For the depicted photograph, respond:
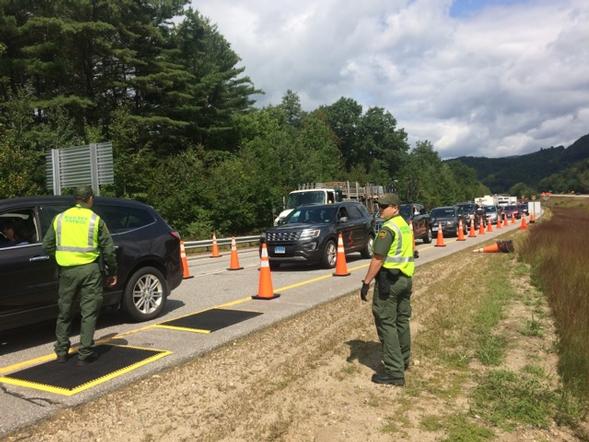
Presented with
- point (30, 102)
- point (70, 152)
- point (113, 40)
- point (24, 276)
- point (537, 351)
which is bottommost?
point (537, 351)

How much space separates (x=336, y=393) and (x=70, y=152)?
1423 centimetres

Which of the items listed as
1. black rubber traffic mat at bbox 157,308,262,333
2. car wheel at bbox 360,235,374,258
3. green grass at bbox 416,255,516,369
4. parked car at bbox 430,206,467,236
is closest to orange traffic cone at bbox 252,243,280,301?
black rubber traffic mat at bbox 157,308,262,333

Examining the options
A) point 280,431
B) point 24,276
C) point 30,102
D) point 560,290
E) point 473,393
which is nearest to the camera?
point 280,431

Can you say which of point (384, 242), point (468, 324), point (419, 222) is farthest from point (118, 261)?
point (419, 222)

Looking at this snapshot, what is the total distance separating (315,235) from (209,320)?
232 inches

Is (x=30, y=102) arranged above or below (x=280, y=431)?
A: above

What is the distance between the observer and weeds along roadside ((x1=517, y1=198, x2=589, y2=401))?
5.08 m

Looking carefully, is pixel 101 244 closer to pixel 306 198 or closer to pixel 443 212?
pixel 306 198

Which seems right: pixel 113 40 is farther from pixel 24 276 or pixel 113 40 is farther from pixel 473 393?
pixel 473 393

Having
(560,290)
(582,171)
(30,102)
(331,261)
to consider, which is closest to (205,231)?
(30,102)

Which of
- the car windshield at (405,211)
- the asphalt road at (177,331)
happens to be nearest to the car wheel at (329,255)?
the asphalt road at (177,331)

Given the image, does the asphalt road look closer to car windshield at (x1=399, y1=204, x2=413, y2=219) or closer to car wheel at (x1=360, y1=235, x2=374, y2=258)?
car wheel at (x1=360, y1=235, x2=374, y2=258)

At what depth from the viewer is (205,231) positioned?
27344 mm

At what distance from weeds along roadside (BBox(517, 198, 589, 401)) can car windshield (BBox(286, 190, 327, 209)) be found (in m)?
9.05
